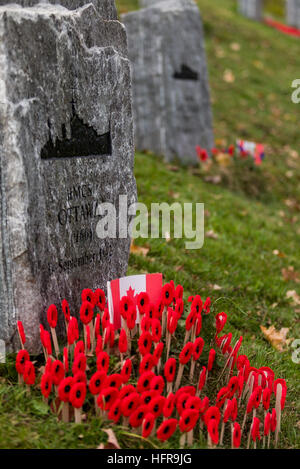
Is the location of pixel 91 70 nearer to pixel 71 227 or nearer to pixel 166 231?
pixel 71 227

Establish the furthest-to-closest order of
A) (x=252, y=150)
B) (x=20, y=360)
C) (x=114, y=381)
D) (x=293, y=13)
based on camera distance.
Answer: (x=293, y=13), (x=252, y=150), (x=20, y=360), (x=114, y=381)

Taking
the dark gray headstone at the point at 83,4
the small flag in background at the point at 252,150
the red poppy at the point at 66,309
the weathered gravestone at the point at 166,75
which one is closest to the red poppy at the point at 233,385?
the red poppy at the point at 66,309

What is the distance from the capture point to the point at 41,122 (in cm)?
261

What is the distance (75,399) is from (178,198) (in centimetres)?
362

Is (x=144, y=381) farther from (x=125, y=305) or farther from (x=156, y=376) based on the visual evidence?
(x=125, y=305)

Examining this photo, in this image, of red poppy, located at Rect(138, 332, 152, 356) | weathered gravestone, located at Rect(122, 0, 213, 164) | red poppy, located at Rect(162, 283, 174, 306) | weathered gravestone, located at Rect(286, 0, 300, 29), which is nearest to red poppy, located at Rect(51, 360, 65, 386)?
red poppy, located at Rect(138, 332, 152, 356)

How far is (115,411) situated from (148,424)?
16 cm

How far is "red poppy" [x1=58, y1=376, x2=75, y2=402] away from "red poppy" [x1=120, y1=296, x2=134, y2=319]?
1.60ft

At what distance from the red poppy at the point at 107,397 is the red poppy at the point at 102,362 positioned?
0.36 feet

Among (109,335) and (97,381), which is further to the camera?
(109,335)

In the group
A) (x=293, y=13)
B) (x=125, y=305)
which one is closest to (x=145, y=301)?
(x=125, y=305)

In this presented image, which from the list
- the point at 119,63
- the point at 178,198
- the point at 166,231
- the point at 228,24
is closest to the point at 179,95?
the point at 178,198

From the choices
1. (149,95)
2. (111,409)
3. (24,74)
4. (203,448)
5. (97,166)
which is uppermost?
(149,95)

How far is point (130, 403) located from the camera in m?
2.20
